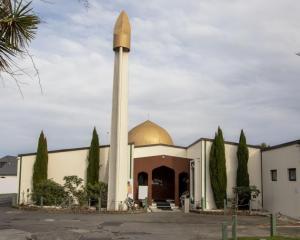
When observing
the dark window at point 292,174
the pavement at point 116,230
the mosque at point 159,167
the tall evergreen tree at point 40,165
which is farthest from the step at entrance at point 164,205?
the pavement at point 116,230

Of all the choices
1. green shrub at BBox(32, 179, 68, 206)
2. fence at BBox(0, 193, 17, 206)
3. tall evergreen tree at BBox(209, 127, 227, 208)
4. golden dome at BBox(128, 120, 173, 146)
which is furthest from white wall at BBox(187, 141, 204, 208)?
fence at BBox(0, 193, 17, 206)

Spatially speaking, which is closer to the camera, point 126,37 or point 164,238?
point 164,238

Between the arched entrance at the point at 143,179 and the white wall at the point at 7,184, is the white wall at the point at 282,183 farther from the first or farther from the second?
the white wall at the point at 7,184

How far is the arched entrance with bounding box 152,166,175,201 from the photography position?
115ft

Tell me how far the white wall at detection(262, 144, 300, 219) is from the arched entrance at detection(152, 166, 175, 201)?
306 inches

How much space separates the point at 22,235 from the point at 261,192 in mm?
19244

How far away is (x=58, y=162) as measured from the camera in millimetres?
33781

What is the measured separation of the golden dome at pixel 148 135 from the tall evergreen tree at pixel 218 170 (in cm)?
885

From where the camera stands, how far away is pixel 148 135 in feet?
129

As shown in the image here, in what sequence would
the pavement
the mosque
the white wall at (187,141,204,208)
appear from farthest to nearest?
the white wall at (187,141,204,208)
the mosque
the pavement

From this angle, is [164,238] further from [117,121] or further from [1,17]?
[117,121]

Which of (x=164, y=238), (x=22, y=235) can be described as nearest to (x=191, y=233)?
(x=164, y=238)

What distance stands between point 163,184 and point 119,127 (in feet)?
27.3

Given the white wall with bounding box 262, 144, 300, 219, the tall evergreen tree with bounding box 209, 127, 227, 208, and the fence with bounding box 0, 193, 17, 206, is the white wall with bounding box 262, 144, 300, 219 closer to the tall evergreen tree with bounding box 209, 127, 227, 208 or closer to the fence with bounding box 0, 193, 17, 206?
the tall evergreen tree with bounding box 209, 127, 227, 208
